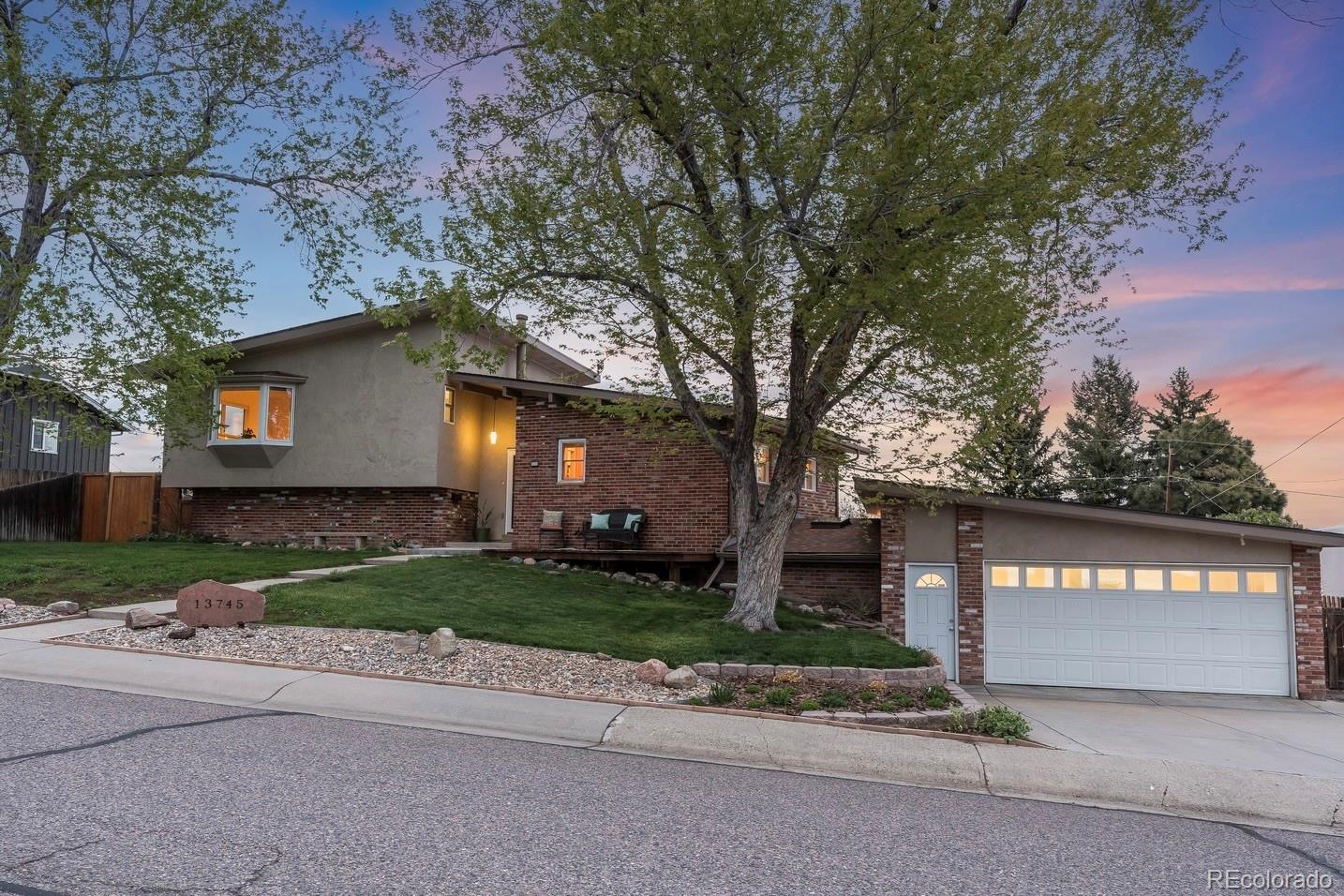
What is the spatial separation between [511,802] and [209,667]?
16.3ft

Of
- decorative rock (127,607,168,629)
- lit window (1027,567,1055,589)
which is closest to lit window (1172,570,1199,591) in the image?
lit window (1027,567,1055,589)

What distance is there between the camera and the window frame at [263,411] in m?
20.7

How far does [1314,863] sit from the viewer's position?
5.55 meters

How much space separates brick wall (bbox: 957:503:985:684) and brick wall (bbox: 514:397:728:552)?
15.8 feet

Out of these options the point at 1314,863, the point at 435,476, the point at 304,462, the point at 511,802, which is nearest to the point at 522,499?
the point at 435,476

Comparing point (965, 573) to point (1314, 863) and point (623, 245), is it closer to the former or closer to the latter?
point (623, 245)

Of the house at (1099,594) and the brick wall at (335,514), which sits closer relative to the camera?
the house at (1099,594)

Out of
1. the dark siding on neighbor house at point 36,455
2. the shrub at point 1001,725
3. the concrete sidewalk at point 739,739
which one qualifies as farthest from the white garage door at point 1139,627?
the dark siding on neighbor house at point 36,455

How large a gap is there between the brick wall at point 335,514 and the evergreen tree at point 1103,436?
105 feet

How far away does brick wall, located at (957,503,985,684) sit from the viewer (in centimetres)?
1528

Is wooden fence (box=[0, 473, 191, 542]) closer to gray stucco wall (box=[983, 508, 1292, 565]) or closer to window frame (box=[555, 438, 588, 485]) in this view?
window frame (box=[555, 438, 588, 485])

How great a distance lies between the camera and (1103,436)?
142 feet

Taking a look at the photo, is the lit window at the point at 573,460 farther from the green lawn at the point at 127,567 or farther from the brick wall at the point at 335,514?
the green lawn at the point at 127,567

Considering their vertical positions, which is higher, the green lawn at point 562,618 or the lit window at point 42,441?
the lit window at point 42,441
